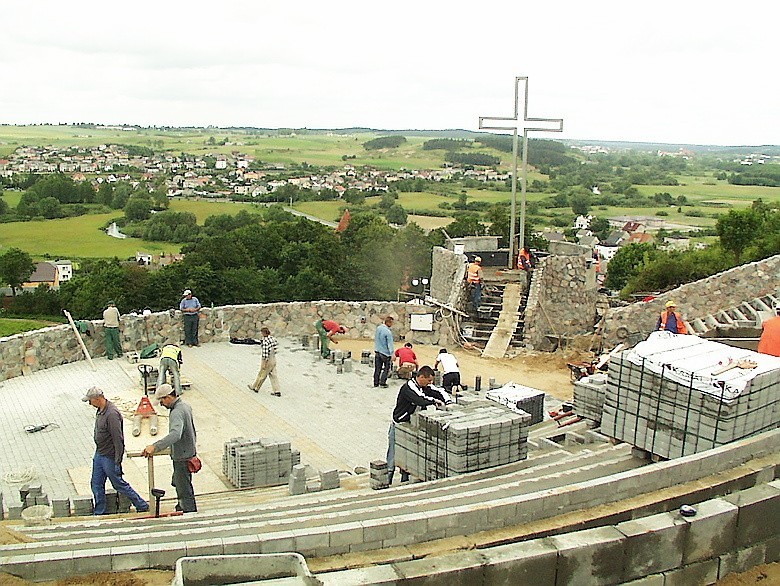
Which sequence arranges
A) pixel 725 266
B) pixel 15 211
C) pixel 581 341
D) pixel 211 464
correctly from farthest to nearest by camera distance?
pixel 15 211 < pixel 725 266 < pixel 581 341 < pixel 211 464

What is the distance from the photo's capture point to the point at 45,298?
50.3 metres

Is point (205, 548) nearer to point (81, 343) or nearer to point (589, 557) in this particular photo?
point (589, 557)

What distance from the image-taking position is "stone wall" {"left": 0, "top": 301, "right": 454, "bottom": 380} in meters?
14.8

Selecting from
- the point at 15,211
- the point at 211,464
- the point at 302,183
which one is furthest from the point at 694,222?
the point at 211,464

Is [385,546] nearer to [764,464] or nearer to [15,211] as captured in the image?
[764,464]

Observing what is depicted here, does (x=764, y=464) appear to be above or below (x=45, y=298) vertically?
above

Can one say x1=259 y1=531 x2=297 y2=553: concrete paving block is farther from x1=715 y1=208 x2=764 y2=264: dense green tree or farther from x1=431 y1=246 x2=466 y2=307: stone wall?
x1=715 y1=208 x2=764 y2=264: dense green tree

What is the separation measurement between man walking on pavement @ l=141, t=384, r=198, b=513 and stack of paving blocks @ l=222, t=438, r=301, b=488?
65.7 inches

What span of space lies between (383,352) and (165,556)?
9016mm

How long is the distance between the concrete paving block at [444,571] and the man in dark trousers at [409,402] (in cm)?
342

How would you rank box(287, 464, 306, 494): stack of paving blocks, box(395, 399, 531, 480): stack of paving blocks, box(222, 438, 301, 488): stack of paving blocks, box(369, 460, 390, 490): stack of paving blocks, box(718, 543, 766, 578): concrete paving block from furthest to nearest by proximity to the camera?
box(222, 438, 301, 488): stack of paving blocks, box(287, 464, 306, 494): stack of paving blocks, box(369, 460, 390, 490): stack of paving blocks, box(395, 399, 531, 480): stack of paving blocks, box(718, 543, 766, 578): concrete paving block

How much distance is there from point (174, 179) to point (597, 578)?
132967mm

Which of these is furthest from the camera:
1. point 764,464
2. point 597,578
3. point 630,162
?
point 630,162

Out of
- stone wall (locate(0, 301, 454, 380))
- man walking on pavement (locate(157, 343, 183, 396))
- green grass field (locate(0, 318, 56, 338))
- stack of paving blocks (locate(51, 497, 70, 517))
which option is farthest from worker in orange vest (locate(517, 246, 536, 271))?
green grass field (locate(0, 318, 56, 338))
